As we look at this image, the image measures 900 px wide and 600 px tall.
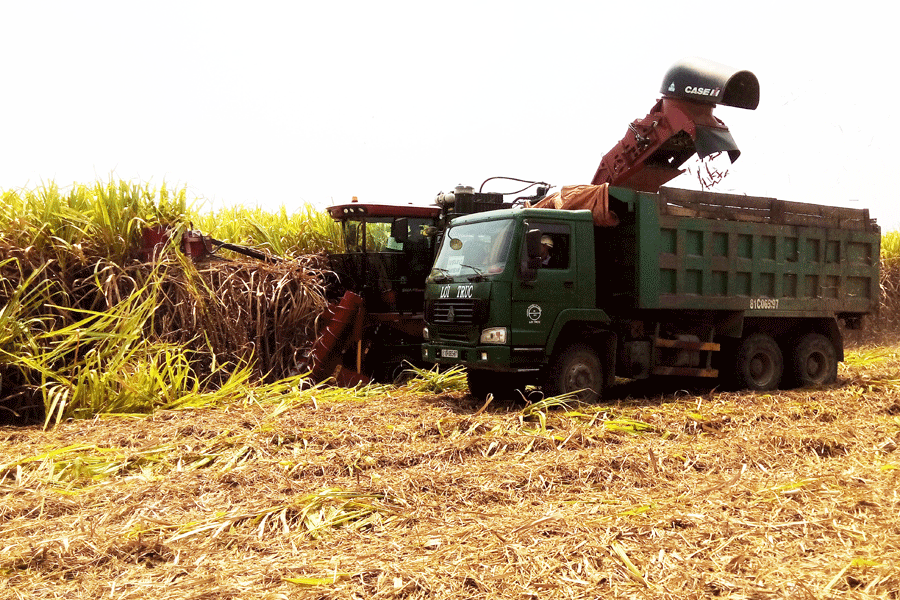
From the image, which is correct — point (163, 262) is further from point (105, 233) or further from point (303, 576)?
point (303, 576)

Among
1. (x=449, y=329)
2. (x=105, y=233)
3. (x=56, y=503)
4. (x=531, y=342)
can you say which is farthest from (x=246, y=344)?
(x=56, y=503)

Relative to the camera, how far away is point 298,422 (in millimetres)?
7832

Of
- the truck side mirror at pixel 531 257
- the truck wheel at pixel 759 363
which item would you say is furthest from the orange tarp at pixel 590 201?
the truck wheel at pixel 759 363

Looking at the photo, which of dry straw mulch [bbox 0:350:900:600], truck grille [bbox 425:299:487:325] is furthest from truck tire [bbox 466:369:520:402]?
dry straw mulch [bbox 0:350:900:600]

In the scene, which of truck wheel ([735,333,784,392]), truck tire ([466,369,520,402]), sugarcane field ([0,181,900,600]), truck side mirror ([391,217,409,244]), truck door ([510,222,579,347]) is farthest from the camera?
truck side mirror ([391,217,409,244])

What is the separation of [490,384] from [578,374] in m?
1.18

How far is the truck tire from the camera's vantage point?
32.5ft

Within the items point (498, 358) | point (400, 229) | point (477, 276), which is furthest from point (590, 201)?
point (400, 229)

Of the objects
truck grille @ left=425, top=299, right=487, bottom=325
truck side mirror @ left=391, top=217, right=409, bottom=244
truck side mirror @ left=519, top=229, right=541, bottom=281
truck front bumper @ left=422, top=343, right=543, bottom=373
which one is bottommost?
truck front bumper @ left=422, top=343, right=543, bottom=373

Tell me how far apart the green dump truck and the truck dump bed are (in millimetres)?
18

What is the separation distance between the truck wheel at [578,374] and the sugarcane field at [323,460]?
19cm

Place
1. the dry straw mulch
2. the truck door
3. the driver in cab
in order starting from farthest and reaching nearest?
1. the driver in cab
2. the truck door
3. the dry straw mulch

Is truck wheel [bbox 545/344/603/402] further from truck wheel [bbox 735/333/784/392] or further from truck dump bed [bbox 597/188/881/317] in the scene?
truck wheel [bbox 735/333/784/392]

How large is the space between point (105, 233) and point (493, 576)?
25.7ft
